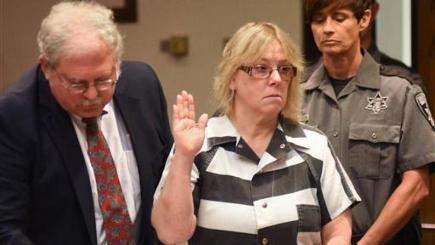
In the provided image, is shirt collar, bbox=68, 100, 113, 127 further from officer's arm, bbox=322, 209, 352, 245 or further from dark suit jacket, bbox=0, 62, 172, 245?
officer's arm, bbox=322, 209, 352, 245

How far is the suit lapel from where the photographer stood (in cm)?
203

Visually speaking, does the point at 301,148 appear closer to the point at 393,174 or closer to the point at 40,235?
the point at 393,174

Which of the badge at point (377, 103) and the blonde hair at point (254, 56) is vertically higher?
the blonde hair at point (254, 56)

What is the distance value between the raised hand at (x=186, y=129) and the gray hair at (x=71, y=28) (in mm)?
204

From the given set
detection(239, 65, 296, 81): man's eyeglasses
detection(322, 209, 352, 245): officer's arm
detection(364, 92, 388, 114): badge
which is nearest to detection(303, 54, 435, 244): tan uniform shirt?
detection(364, 92, 388, 114): badge

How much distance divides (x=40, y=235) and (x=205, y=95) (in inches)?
89.5

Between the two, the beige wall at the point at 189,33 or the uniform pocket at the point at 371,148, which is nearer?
the uniform pocket at the point at 371,148

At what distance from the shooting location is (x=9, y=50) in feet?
14.4

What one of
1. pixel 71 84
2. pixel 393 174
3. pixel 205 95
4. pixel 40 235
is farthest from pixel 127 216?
pixel 205 95

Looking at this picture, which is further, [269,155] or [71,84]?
[269,155]

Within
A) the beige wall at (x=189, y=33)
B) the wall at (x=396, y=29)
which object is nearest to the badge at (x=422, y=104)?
the wall at (x=396, y=29)

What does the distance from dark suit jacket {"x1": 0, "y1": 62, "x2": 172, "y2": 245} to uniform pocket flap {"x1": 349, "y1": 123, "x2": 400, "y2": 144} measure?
792 mm

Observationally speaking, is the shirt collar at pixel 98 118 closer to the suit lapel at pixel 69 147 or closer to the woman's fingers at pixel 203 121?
the suit lapel at pixel 69 147

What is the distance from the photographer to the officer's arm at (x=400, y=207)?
2516 mm
